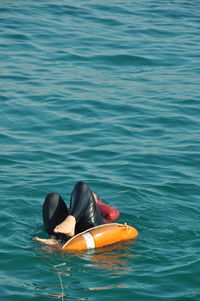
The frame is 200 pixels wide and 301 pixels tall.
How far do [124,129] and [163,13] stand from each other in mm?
10748

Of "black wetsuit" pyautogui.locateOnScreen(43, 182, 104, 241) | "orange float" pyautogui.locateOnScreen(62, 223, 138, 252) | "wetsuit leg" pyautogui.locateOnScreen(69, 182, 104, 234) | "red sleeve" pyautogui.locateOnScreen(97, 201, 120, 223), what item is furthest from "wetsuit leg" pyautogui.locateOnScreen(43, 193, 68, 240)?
"red sleeve" pyautogui.locateOnScreen(97, 201, 120, 223)

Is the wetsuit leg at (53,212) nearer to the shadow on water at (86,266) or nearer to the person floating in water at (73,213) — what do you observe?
the person floating in water at (73,213)

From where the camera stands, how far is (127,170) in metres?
11.8

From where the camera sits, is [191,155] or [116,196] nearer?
[116,196]

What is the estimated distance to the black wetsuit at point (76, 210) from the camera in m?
8.84

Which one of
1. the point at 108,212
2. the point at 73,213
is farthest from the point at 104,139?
the point at 73,213

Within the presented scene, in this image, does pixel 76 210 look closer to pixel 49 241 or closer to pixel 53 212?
pixel 53 212

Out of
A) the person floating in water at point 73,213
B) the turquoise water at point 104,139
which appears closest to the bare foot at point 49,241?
the person floating in water at point 73,213

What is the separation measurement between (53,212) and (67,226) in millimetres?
462

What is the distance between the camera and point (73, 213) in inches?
347

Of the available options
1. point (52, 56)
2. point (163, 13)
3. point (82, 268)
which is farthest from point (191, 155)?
point (163, 13)

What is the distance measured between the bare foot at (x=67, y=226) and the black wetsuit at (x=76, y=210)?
171 millimetres

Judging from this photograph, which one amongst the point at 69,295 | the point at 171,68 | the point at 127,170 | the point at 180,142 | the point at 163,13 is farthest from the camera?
the point at 163,13

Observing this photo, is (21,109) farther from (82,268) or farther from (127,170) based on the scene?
(82,268)
